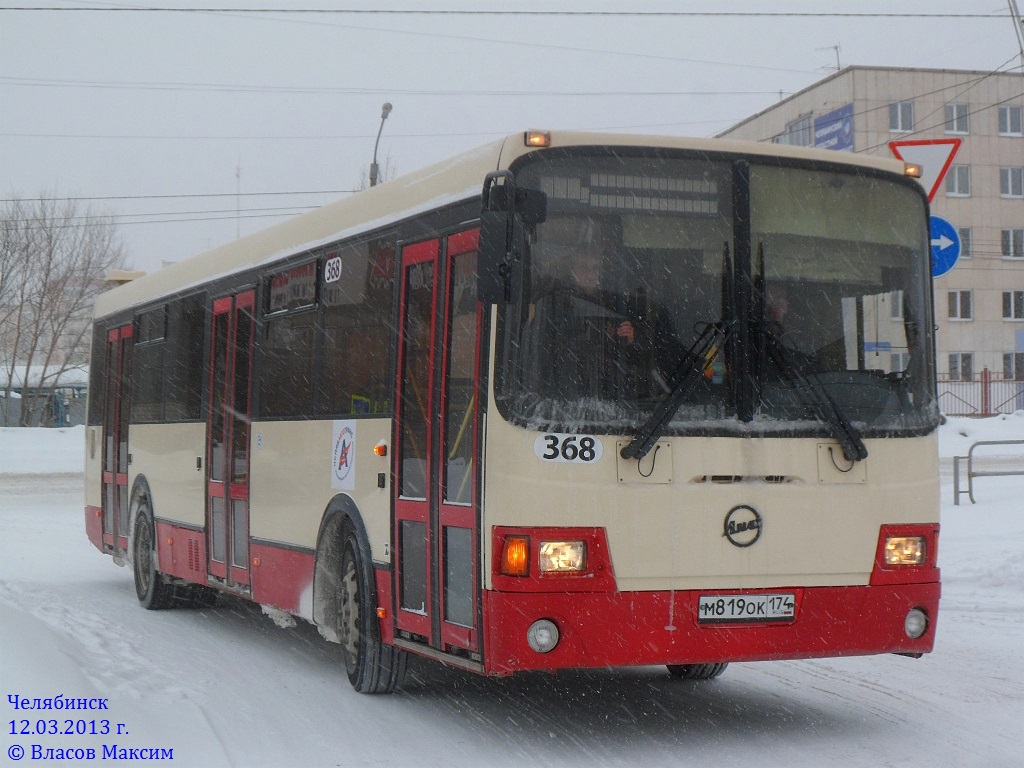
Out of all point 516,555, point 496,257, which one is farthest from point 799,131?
point 516,555

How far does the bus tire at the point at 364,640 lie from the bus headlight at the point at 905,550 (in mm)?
2987

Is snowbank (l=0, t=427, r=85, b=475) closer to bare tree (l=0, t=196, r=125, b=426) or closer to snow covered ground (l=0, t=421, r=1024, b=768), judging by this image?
bare tree (l=0, t=196, r=125, b=426)

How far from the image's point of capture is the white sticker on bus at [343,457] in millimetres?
9234

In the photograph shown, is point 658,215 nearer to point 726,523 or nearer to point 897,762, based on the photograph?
point 726,523

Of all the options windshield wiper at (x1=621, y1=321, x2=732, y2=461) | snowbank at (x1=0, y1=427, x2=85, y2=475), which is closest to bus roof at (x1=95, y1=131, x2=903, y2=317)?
windshield wiper at (x1=621, y1=321, x2=732, y2=461)

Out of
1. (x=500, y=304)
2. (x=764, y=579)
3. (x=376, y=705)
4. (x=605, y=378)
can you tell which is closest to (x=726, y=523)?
(x=764, y=579)

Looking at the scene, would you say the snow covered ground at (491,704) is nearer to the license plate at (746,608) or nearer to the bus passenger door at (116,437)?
the license plate at (746,608)

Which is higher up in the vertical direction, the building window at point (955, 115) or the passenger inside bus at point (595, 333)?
the building window at point (955, 115)

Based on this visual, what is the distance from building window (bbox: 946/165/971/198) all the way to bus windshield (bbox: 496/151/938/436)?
2145 inches

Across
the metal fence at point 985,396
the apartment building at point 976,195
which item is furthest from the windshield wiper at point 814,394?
the apartment building at point 976,195

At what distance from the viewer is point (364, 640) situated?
29.4 feet

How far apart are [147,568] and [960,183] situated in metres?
51.9

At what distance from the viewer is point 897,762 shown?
6.98 meters

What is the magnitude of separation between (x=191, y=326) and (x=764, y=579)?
23.3ft
